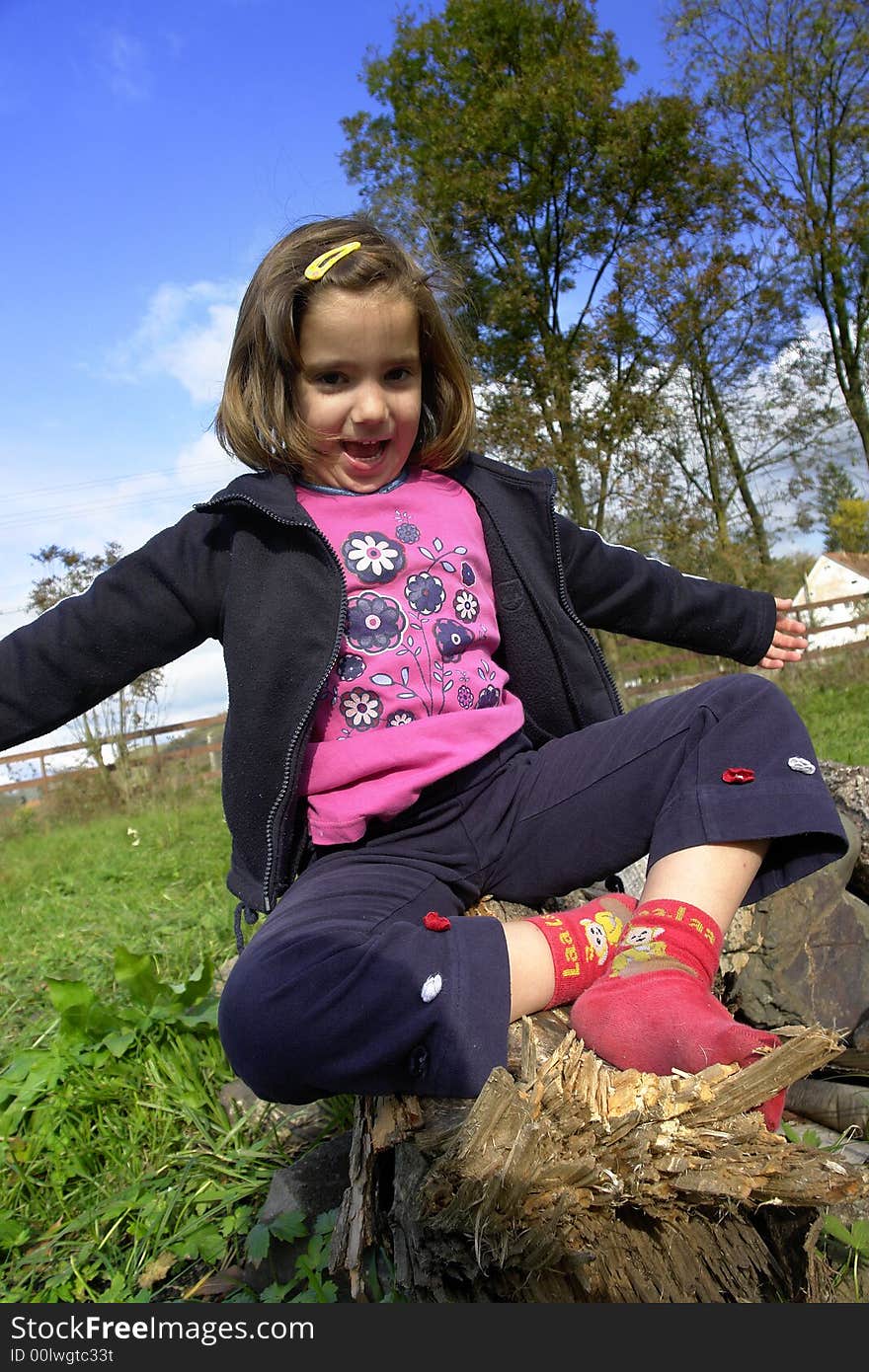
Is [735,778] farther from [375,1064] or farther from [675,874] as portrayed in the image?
[375,1064]

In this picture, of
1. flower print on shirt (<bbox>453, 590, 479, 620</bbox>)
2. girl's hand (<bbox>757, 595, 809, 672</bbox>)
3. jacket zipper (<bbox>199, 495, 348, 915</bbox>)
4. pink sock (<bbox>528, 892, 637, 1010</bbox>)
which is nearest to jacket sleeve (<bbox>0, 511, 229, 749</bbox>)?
jacket zipper (<bbox>199, 495, 348, 915</bbox>)

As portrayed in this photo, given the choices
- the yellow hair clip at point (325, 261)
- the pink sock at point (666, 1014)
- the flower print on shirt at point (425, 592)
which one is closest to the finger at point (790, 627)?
the flower print on shirt at point (425, 592)

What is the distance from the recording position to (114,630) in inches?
79.6

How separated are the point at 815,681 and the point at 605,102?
7.25 metres

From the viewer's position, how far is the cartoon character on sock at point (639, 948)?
4.66ft

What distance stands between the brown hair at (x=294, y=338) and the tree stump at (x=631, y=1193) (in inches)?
59.9

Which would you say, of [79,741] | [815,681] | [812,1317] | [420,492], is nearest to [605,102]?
[815,681]

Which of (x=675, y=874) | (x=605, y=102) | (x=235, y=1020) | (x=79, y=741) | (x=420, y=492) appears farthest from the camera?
(x=605, y=102)

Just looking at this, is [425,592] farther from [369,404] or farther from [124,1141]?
[124,1141]

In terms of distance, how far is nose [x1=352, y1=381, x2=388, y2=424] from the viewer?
2074 mm

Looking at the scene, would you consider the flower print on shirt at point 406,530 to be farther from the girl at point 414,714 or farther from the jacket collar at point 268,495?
the jacket collar at point 268,495

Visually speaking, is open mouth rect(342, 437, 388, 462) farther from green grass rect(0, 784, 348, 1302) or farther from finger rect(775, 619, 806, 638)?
green grass rect(0, 784, 348, 1302)

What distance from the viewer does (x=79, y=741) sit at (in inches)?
410

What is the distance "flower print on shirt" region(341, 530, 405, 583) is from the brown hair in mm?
232
